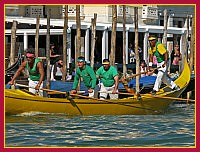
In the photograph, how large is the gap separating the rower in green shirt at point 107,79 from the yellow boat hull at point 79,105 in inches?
12.0

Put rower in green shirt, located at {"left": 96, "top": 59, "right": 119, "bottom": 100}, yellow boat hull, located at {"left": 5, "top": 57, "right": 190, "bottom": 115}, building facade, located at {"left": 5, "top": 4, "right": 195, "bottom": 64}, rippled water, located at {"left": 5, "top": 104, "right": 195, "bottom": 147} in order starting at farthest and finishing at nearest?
building facade, located at {"left": 5, "top": 4, "right": 195, "bottom": 64}
rower in green shirt, located at {"left": 96, "top": 59, "right": 119, "bottom": 100}
yellow boat hull, located at {"left": 5, "top": 57, "right": 190, "bottom": 115}
rippled water, located at {"left": 5, "top": 104, "right": 195, "bottom": 147}

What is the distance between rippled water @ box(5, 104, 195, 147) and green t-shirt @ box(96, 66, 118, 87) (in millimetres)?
740

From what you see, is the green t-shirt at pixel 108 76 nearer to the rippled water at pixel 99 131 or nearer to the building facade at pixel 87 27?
the rippled water at pixel 99 131

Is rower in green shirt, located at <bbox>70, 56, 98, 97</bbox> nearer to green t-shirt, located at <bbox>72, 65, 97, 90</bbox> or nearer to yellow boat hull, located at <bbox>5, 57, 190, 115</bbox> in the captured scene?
green t-shirt, located at <bbox>72, 65, 97, 90</bbox>

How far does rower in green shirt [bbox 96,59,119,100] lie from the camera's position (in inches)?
569

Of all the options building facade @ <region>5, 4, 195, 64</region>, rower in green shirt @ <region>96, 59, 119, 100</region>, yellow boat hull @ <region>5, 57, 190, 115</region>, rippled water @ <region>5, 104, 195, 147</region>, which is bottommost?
rippled water @ <region>5, 104, 195, 147</region>

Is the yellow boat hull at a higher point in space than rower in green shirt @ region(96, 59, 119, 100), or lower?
lower

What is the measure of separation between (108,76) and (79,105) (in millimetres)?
895

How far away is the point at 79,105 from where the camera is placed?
14211mm

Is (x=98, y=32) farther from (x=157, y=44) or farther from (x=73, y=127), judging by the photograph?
(x=73, y=127)

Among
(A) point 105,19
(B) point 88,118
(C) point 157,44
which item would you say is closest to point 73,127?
(B) point 88,118

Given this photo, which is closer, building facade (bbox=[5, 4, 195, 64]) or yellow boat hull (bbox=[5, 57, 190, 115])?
yellow boat hull (bbox=[5, 57, 190, 115])

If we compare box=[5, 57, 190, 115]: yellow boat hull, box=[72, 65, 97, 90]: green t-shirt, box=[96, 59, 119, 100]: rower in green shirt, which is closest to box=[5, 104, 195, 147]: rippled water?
box=[5, 57, 190, 115]: yellow boat hull

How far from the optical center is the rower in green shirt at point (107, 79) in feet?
47.4
